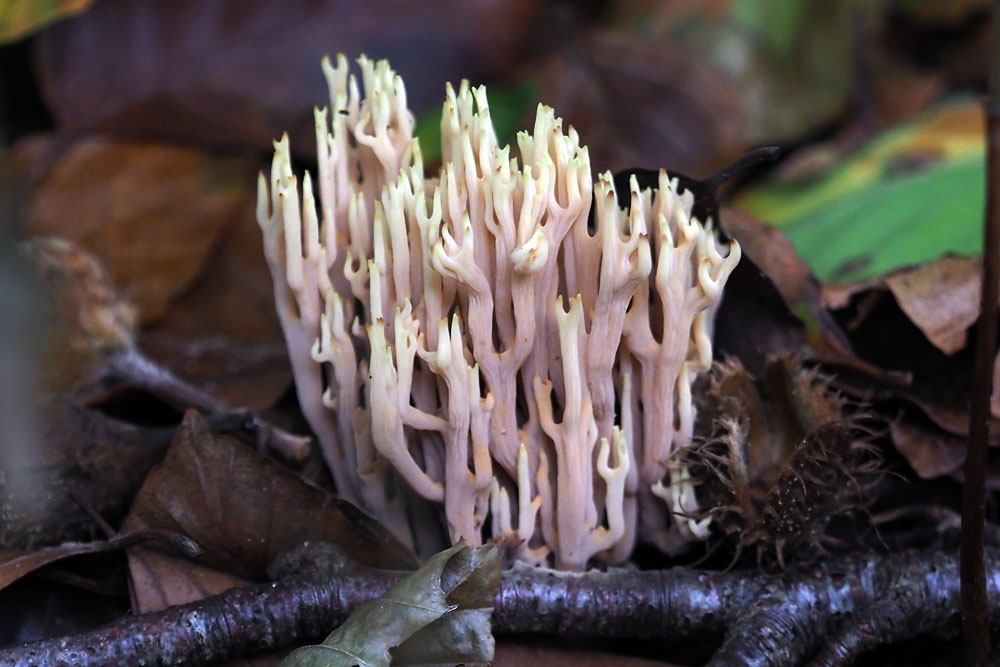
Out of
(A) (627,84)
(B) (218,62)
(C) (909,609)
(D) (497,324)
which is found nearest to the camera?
(C) (909,609)

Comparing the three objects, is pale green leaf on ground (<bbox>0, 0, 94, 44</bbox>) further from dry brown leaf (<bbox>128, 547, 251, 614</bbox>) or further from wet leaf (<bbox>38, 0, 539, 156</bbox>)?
dry brown leaf (<bbox>128, 547, 251, 614</bbox>)

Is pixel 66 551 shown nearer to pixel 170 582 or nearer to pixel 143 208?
pixel 170 582

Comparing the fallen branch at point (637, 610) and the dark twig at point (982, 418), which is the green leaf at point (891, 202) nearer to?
the fallen branch at point (637, 610)

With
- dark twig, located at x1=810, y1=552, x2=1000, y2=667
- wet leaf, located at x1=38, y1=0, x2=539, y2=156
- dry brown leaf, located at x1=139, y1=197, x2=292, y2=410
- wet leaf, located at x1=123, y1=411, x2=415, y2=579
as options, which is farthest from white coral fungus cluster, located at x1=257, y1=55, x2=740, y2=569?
wet leaf, located at x1=38, y1=0, x2=539, y2=156

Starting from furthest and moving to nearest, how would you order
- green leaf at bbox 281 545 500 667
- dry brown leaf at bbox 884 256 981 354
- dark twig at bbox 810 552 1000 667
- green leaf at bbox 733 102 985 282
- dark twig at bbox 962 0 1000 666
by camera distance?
green leaf at bbox 733 102 985 282 < dry brown leaf at bbox 884 256 981 354 < dark twig at bbox 810 552 1000 667 < green leaf at bbox 281 545 500 667 < dark twig at bbox 962 0 1000 666

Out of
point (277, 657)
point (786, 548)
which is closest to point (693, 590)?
point (786, 548)

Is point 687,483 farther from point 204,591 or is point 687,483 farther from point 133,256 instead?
point 133,256

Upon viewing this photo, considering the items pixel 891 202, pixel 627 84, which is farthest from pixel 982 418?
pixel 627 84
